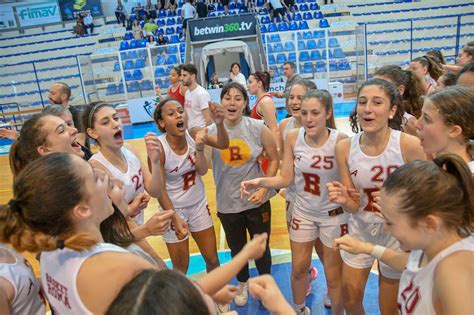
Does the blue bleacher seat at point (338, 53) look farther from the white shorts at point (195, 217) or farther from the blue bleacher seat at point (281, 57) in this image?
the white shorts at point (195, 217)

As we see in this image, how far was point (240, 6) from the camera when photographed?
19172 millimetres

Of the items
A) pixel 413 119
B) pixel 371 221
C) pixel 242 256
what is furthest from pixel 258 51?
pixel 242 256

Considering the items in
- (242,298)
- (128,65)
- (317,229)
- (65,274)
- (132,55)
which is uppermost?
(132,55)

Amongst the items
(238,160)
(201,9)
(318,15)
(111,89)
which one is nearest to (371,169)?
(238,160)

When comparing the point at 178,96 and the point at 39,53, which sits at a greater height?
the point at 39,53

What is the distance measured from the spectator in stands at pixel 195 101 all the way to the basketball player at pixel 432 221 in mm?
5611

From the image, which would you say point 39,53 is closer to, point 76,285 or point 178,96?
point 178,96

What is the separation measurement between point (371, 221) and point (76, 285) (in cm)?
206

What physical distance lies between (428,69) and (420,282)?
14.8ft

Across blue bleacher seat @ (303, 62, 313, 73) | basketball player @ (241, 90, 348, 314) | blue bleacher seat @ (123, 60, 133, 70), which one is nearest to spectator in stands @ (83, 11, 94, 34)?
blue bleacher seat @ (123, 60, 133, 70)

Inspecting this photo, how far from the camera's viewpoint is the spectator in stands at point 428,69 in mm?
5266

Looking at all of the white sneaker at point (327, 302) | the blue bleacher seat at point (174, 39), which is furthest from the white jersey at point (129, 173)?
the blue bleacher seat at point (174, 39)

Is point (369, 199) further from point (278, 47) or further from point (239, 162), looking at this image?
point (278, 47)

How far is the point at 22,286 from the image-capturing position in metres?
1.93
